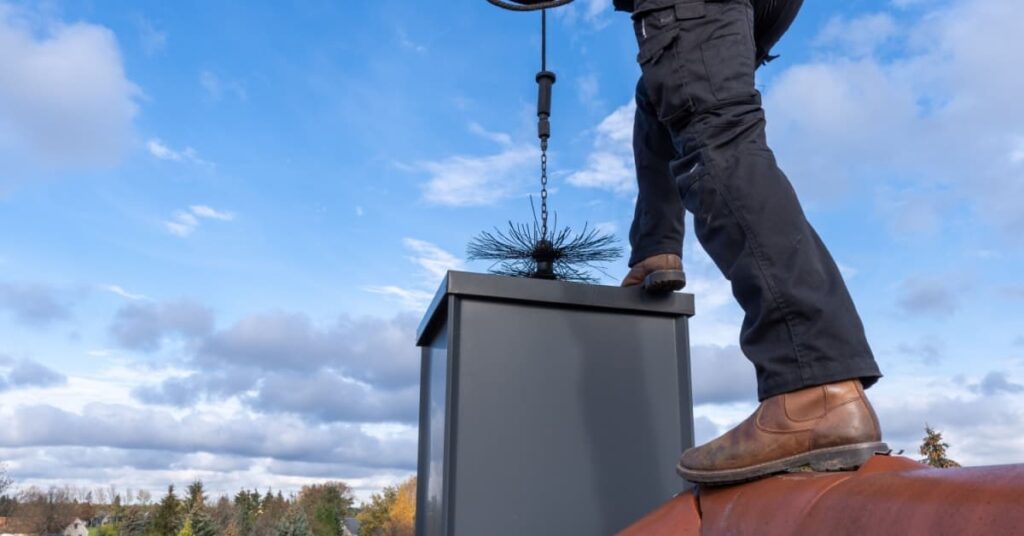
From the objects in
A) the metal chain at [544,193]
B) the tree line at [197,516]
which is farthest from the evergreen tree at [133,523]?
the metal chain at [544,193]

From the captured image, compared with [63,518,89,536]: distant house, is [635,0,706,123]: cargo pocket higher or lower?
higher

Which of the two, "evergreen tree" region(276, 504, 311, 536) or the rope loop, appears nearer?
the rope loop

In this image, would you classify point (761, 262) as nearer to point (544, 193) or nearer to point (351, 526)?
point (544, 193)

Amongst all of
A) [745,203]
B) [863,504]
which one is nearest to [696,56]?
[745,203]

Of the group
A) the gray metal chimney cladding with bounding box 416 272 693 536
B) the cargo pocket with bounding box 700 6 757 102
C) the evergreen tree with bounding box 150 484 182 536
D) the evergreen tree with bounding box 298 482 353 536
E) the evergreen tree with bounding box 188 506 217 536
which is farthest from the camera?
the evergreen tree with bounding box 298 482 353 536

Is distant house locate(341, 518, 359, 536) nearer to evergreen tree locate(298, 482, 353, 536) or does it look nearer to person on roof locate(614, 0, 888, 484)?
evergreen tree locate(298, 482, 353, 536)

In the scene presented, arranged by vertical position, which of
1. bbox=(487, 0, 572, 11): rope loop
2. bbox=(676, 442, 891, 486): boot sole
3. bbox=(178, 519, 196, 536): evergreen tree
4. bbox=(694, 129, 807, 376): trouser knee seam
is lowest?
bbox=(178, 519, 196, 536): evergreen tree

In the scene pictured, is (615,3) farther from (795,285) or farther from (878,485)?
(878,485)

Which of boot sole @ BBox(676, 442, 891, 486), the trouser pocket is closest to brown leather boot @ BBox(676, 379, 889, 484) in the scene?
boot sole @ BBox(676, 442, 891, 486)

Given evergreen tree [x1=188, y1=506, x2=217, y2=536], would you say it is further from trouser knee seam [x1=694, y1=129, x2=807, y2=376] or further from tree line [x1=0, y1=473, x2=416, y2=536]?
trouser knee seam [x1=694, y1=129, x2=807, y2=376]

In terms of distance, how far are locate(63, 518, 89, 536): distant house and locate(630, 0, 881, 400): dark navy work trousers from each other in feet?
143

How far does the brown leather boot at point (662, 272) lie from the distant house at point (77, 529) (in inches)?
1703

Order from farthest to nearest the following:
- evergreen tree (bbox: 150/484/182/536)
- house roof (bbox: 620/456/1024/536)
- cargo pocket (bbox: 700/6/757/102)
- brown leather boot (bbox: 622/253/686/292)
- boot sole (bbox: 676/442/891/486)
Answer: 1. evergreen tree (bbox: 150/484/182/536)
2. brown leather boot (bbox: 622/253/686/292)
3. cargo pocket (bbox: 700/6/757/102)
4. boot sole (bbox: 676/442/891/486)
5. house roof (bbox: 620/456/1024/536)

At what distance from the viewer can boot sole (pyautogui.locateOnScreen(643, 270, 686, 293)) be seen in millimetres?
1611
